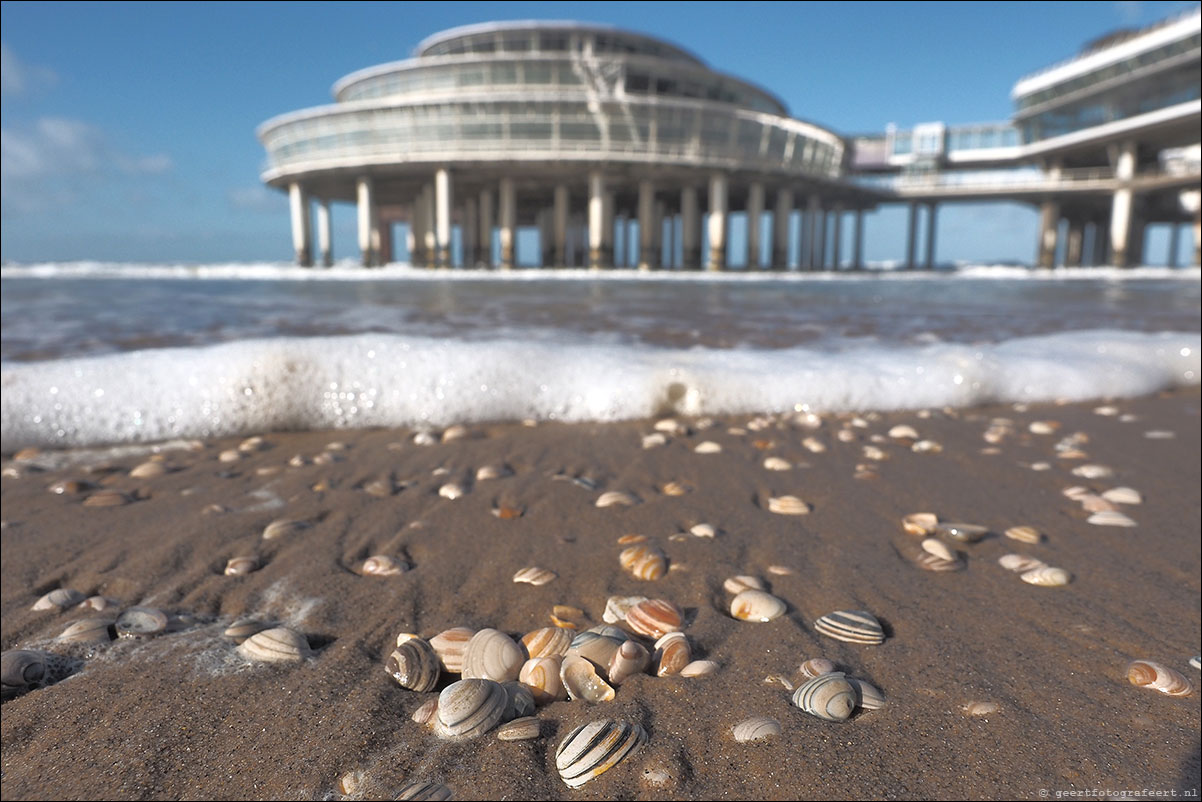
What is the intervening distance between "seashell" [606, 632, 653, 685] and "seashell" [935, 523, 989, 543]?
141cm


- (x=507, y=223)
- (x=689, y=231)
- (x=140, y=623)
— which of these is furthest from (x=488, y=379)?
(x=689, y=231)

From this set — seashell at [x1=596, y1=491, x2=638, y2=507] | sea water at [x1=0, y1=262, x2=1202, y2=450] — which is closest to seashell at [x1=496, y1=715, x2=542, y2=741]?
seashell at [x1=596, y1=491, x2=638, y2=507]

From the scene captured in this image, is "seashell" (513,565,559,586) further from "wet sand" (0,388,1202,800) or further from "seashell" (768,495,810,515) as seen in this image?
"seashell" (768,495,810,515)

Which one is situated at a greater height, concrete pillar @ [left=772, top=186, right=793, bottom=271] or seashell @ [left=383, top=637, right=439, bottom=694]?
concrete pillar @ [left=772, top=186, right=793, bottom=271]

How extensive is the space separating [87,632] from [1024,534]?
9.60 feet

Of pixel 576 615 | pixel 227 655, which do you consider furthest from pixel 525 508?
pixel 227 655

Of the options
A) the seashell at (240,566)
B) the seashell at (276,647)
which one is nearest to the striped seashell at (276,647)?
the seashell at (276,647)

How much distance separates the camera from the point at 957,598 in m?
1.99

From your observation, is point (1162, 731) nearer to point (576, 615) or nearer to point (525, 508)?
point (576, 615)

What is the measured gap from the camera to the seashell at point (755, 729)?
52.6 inches

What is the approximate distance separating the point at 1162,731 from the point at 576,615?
1.31 meters

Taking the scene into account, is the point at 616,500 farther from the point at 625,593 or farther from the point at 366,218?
the point at 366,218

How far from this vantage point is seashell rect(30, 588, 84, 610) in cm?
199

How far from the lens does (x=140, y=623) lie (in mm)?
1850
